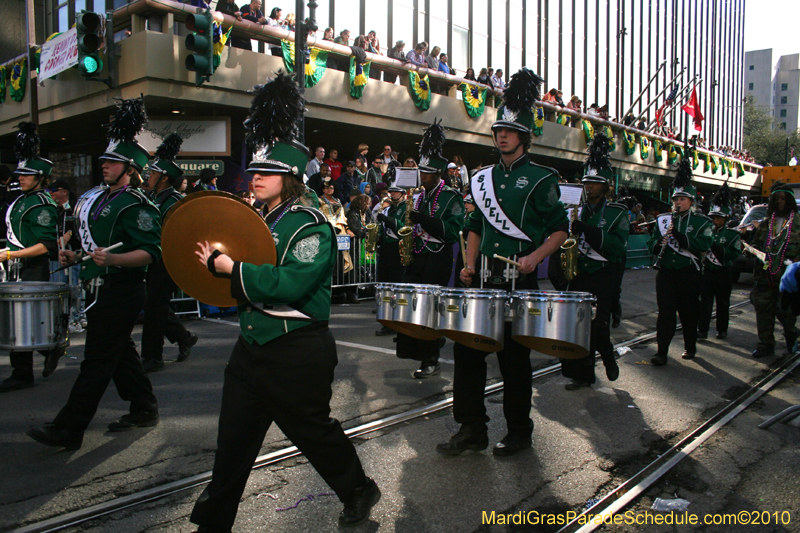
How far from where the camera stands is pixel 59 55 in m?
14.9

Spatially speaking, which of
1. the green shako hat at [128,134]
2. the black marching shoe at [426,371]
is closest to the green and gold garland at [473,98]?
the black marching shoe at [426,371]

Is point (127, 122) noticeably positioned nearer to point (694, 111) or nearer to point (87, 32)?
point (87, 32)

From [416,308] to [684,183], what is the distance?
5.61 m

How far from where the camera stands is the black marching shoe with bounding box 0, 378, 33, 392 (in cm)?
596

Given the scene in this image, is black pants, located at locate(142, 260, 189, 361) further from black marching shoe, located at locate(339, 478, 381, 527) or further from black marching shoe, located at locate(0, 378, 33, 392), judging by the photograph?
black marching shoe, located at locate(339, 478, 381, 527)

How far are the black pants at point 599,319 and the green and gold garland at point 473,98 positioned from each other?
48.8 feet

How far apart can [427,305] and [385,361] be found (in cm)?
300

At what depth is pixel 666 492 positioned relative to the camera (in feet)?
12.6

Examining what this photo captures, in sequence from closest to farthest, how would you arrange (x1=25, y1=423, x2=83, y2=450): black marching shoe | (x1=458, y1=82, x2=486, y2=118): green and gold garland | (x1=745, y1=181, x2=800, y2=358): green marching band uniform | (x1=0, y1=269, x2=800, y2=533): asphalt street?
(x1=0, y1=269, x2=800, y2=533): asphalt street
(x1=25, y1=423, x2=83, y2=450): black marching shoe
(x1=745, y1=181, x2=800, y2=358): green marching band uniform
(x1=458, y1=82, x2=486, y2=118): green and gold garland

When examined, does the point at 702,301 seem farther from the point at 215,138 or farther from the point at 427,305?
the point at 215,138

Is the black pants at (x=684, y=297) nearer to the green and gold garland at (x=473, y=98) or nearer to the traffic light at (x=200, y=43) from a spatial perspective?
the traffic light at (x=200, y=43)

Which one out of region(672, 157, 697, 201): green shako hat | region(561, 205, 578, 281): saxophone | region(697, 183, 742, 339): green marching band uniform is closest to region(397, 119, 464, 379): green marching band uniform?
region(561, 205, 578, 281): saxophone

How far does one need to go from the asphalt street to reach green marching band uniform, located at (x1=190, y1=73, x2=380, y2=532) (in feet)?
1.57

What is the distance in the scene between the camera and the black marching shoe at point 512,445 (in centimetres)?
430
